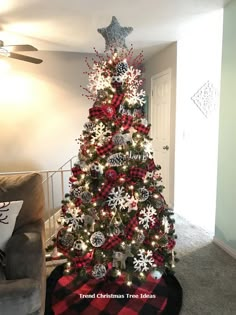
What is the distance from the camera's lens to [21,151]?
4.21 m

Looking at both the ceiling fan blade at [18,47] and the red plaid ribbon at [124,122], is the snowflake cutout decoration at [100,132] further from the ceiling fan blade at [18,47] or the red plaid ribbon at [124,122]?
the ceiling fan blade at [18,47]

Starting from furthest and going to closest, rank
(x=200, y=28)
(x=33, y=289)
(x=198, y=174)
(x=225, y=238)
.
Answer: (x=198, y=174) < (x=200, y=28) < (x=225, y=238) < (x=33, y=289)

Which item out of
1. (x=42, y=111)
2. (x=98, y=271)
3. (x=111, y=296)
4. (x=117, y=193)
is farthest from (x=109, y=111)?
(x=42, y=111)

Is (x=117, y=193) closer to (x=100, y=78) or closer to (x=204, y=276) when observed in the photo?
(x=100, y=78)

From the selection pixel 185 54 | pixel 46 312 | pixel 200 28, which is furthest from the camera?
pixel 185 54

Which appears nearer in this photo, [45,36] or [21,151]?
[45,36]

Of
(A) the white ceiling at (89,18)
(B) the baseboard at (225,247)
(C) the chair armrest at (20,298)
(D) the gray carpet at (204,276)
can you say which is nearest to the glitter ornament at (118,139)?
(C) the chair armrest at (20,298)

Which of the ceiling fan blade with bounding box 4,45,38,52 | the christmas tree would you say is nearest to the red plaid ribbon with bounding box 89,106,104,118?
the christmas tree

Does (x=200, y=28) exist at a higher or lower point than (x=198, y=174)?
higher

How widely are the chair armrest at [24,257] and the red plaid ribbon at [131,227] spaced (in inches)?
22.9

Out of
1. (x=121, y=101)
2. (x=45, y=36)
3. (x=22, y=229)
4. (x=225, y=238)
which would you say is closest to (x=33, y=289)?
(x=22, y=229)

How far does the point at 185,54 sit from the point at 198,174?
167cm

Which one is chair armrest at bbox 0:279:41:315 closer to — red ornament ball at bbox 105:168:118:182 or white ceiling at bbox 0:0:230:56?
red ornament ball at bbox 105:168:118:182

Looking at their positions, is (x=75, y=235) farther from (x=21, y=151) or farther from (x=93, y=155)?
(x=21, y=151)
